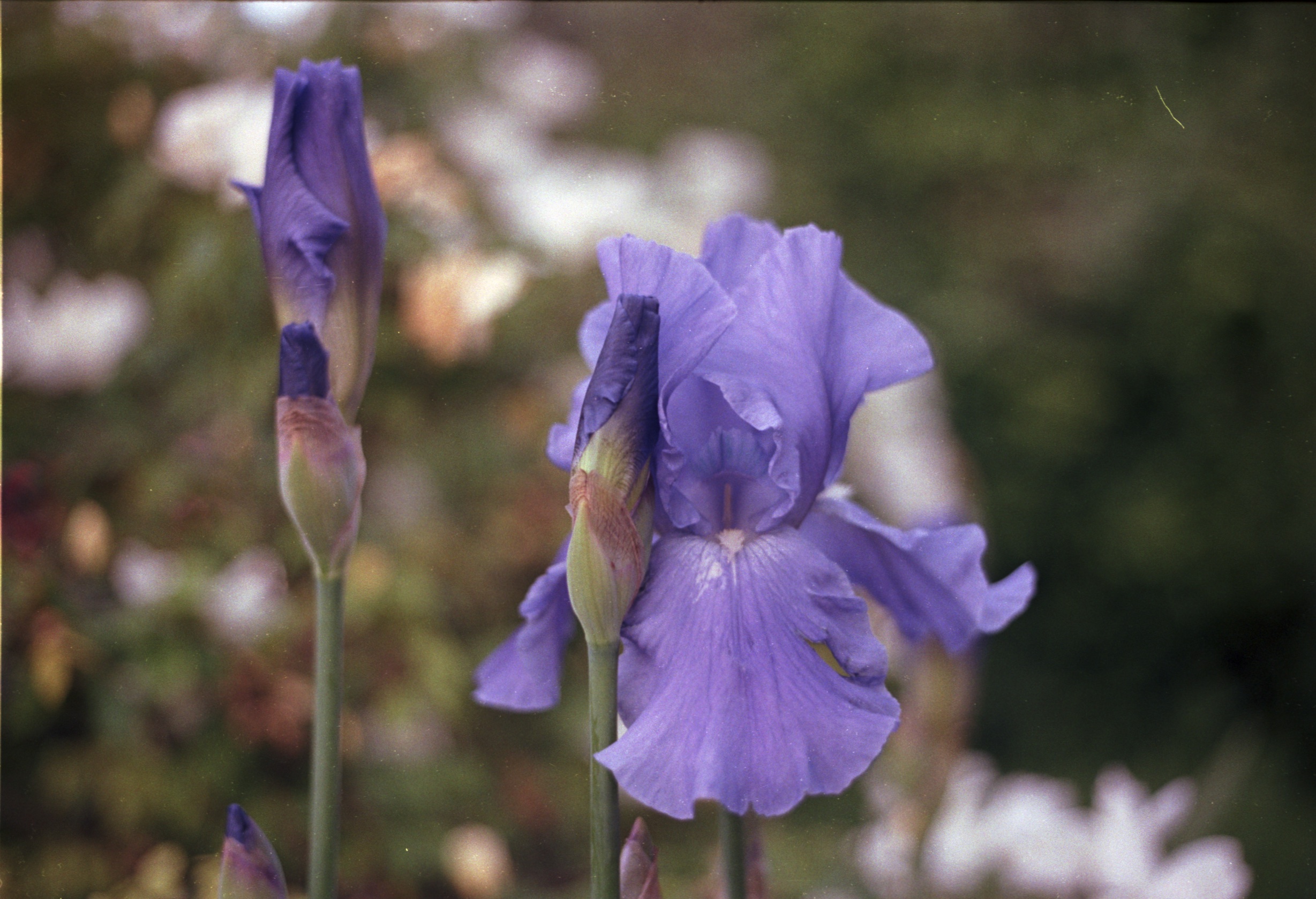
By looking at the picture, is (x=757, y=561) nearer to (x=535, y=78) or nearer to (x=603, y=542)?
(x=603, y=542)

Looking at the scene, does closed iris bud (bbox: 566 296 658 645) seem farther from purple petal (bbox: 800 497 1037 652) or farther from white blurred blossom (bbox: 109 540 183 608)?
white blurred blossom (bbox: 109 540 183 608)

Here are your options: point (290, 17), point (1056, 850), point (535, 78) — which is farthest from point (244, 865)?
point (535, 78)

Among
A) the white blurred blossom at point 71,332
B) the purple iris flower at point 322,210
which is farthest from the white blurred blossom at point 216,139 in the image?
the purple iris flower at point 322,210

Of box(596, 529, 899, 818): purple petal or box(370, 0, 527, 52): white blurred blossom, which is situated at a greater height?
box(370, 0, 527, 52): white blurred blossom

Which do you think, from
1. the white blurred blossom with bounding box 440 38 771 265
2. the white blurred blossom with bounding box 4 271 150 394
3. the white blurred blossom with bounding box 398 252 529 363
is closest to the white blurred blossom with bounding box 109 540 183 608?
the white blurred blossom with bounding box 4 271 150 394

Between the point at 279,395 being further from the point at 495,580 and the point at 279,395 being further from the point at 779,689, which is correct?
the point at 495,580

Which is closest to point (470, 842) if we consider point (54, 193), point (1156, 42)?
point (54, 193)
